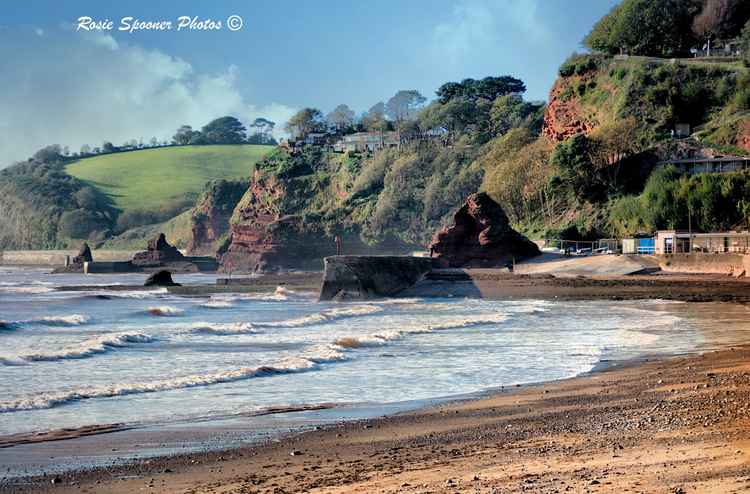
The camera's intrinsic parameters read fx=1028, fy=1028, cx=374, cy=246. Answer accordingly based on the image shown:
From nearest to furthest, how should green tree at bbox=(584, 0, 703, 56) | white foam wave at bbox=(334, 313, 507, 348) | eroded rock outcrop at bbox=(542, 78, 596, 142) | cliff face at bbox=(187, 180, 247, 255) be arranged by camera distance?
white foam wave at bbox=(334, 313, 507, 348), eroded rock outcrop at bbox=(542, 78, 596, 142), green tree at bbox=(584, 0, 703, 56), cliff face at bbox=(187, 180, 247, 255)

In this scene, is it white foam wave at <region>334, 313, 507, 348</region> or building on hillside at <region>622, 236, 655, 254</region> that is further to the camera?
building on hillside at <region>622, 236, 655, 254</region>

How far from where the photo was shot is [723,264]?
46.0m

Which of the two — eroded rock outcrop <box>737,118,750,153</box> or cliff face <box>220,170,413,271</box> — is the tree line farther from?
cliff face <box>220,170,413,271</box>

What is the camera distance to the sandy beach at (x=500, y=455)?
934 centimetres

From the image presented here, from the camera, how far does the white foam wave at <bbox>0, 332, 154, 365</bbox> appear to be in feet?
73.2

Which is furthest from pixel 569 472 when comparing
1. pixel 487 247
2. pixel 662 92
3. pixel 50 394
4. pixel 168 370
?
pixel 662 92

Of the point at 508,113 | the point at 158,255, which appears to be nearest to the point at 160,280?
the point at 158,255

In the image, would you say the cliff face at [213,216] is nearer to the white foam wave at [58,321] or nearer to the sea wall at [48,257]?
the sea wall at [48,257]

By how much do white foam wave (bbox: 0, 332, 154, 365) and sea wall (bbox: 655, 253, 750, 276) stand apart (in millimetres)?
27449

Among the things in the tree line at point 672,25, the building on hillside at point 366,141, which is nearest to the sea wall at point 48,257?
the building on hillside at point 366,141

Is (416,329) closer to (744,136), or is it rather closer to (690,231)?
(690,231)

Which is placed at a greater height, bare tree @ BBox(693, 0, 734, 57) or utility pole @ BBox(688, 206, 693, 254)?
bare tree @ BBox(693, 0, 734, 57)

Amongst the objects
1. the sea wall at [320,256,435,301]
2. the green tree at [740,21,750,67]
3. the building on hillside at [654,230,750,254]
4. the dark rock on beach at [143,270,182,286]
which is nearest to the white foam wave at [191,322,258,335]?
the sea wall at [320,256,435,301]

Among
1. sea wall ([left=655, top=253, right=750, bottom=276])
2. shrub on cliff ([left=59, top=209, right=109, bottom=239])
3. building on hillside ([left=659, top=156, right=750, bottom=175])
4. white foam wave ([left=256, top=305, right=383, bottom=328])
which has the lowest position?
white foam wave ([left=256, top=305, right=383, bottom=328])
